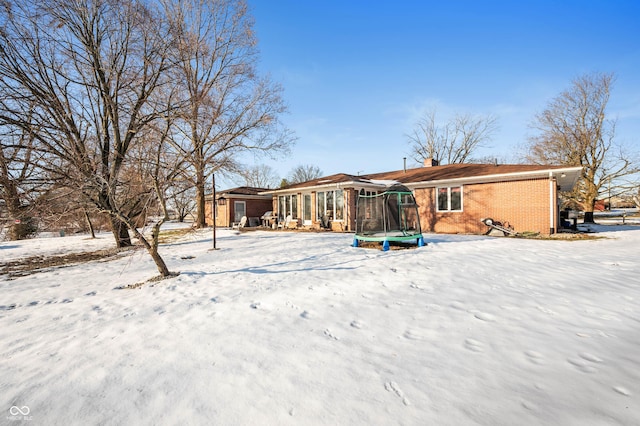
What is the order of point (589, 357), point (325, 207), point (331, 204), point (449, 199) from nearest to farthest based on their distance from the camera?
point (589, 357), point (449, 199), point (331, 204), point (325, 207)

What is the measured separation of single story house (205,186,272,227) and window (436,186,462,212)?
12411 mm

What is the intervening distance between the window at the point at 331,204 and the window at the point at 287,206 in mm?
1972

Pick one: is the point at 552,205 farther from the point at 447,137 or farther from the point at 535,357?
the point at 447,137

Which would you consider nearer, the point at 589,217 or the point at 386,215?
the point at 386,215

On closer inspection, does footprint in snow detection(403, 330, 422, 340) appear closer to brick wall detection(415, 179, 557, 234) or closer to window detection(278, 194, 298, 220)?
brick wall detection(415, 179, 557, 234)

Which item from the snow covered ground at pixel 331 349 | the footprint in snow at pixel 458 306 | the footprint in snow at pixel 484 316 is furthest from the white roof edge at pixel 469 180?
the footprint in snow at pixel 484 316

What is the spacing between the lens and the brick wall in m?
11.9

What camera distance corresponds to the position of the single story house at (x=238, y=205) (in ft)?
72.6

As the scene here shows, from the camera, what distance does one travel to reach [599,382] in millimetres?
2111

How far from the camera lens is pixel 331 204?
16.1 m

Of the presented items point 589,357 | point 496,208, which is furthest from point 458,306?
point 496,208

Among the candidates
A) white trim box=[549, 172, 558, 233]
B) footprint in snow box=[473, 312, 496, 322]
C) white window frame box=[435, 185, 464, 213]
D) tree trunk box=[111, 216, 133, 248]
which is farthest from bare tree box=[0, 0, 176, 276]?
white trim box=[549, 172, 558, 233]

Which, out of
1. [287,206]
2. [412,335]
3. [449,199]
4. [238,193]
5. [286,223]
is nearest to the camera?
[412,335]

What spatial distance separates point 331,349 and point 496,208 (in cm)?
1308
